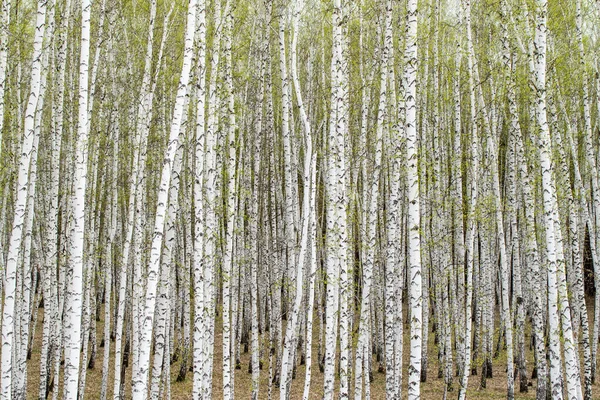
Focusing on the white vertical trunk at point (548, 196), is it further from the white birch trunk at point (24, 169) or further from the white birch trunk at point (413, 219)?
the white birch trunk at point (24, 169)

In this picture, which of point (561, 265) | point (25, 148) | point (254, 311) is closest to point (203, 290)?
point (25, 148)

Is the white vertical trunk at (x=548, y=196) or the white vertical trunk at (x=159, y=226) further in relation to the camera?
the white vertical trunk at (x=548, y=196)

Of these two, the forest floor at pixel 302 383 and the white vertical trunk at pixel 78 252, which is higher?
the white vertical trunk at pixel 78 252

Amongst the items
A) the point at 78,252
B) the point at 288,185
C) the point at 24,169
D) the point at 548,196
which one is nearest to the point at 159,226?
the point at 78,252

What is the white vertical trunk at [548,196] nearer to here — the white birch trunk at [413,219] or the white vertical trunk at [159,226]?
the white birch trunk at [413,219]

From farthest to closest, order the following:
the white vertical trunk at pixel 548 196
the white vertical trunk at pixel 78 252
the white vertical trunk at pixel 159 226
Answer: the white vertical trunk at pixel 548 196, the white vertical trunk at pixel 159 226, the white vertical trunk at pixel 78 252

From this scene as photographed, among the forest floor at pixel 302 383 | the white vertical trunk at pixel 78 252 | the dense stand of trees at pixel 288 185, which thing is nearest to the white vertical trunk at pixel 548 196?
the dense stand of trees at pixel 288 185

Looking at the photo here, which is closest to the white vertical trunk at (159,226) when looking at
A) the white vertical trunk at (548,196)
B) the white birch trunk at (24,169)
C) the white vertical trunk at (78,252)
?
the white vertical trunk at (78,252)

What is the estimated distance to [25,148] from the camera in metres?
6.04

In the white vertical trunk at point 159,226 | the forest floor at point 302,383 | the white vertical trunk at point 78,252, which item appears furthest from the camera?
the forest floor at point 302,383

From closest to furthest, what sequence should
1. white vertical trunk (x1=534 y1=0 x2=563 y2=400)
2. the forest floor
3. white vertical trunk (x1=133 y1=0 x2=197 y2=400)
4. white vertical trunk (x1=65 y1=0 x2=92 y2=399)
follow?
white vertical trunk (x1=65 y1=0 x2=92 y2=399)
white vertical trunk (x1=133 y1=0 x2=197 y2=400)
white vertical trunk (x1=534 y1=0 x2=563 y2=400)
the forest floor

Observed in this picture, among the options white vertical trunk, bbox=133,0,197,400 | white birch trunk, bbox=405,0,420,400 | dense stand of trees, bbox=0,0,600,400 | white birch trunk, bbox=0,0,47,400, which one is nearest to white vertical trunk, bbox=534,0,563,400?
dense stand of trees, bbox=0,0,600,400

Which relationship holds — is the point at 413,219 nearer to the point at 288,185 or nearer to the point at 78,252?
the point at 78,252

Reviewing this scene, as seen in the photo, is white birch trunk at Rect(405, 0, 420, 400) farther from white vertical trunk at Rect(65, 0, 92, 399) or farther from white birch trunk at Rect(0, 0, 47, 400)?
white birch trunk at Rect(0, 0, 47, 400)
